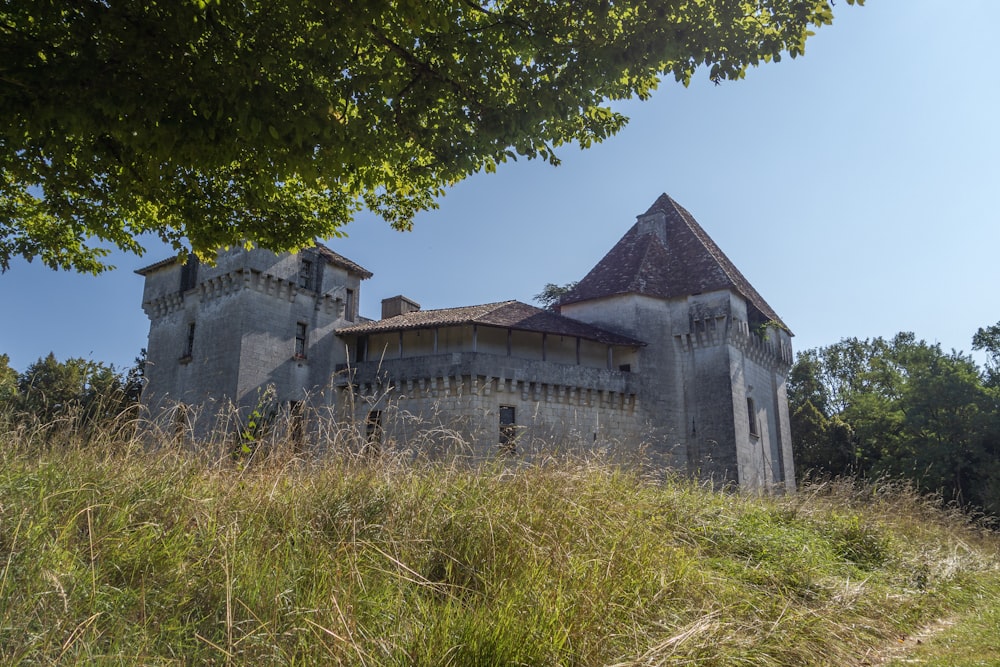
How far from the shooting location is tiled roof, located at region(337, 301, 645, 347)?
20.9 meters

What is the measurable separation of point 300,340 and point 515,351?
7.43 meters

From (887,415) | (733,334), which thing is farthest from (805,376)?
(733,334)

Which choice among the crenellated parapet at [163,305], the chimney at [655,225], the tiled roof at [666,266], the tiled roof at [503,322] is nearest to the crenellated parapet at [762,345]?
the tiled roof at [666,266]

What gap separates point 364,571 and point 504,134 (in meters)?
4.07

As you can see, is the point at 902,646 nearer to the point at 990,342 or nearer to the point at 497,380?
the point at 497,380

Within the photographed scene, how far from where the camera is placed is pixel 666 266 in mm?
24875

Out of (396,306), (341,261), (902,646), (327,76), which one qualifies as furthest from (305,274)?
(902,646)

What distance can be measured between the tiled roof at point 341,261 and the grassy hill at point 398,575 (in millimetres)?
19131

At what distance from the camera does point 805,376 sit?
38.7 metres

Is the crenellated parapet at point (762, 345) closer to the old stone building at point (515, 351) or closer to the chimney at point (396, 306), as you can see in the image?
the old stone building at point (515, 351)

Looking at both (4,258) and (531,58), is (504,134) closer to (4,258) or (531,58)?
(531,58)

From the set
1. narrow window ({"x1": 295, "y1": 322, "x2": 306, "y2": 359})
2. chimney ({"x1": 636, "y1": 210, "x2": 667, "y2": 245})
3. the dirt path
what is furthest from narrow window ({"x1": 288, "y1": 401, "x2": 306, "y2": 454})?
chimney ({"x1": 636, "y1": 210, "x2": 667, "y2": 245})

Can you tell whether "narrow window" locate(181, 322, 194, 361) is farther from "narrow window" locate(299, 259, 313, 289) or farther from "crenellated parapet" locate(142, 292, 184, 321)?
"narrow window" locate(299, 259, 313, 289)

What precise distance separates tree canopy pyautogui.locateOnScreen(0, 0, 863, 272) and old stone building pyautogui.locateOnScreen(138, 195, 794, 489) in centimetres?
1394
